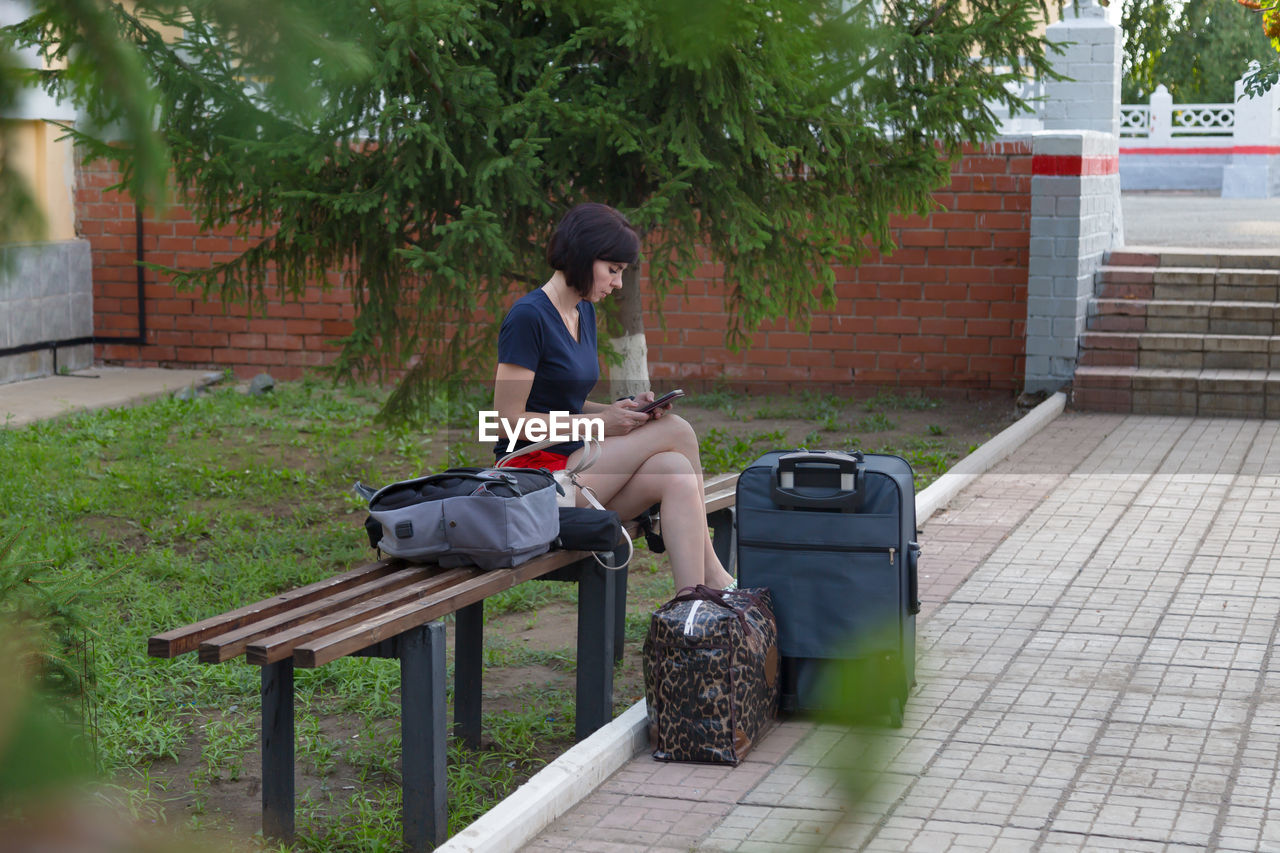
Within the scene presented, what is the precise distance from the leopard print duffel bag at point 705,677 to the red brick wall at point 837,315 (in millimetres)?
7755

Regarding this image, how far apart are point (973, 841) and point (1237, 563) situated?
11.5ft

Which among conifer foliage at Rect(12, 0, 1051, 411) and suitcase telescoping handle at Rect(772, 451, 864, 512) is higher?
conifer foliage at Rect(12, 0, 1051, 411)

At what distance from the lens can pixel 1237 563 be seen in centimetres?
638

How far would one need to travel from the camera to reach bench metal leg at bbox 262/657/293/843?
3.53 meters

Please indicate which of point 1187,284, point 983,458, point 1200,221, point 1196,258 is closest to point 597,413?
point 983,458

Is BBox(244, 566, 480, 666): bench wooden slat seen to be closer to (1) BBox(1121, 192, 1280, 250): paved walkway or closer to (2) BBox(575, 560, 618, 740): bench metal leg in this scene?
(2) BBox(575, 560, 618, 740): bench metal leg

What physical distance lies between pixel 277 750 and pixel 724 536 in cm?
246

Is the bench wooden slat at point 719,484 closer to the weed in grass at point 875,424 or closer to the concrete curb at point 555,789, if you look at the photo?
the concrete curb at point 555,789

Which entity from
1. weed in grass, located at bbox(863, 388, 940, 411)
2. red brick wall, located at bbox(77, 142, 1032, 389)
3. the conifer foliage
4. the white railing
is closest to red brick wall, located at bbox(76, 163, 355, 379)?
red brick wall, located at bbox(77, 142, 1032, 389)

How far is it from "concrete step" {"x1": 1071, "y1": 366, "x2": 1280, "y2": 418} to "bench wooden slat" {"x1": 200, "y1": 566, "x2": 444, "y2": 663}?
7991 millimetres

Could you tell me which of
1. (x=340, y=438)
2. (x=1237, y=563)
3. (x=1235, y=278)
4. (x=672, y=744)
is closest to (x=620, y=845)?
(x=672, y=744)

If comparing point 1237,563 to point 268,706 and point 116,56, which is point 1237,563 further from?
point 116,56

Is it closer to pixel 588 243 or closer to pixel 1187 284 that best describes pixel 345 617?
pixel 588 243

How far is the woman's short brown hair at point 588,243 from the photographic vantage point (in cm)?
467
